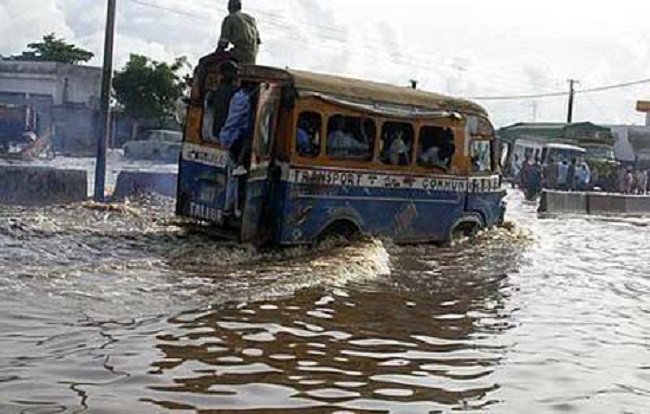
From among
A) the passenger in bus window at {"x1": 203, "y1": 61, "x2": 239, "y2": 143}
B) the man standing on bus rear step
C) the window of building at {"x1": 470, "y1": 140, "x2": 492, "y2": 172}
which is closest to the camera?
the passenger in bus window at {"x1": 203, "y1": 61, "x2": 239, "y2": 143}

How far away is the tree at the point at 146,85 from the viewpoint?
49250 millimetres

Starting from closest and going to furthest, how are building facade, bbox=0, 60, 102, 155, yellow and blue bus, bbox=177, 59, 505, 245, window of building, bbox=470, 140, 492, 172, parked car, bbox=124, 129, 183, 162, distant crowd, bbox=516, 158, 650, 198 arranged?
yellow and blue bus, bbox=177, 59, 505, 245
window of building, bbox=470, 140, 492, 172
distant crowd, bbox=516, 158, 650, 198
parked car, bbox=124, 129, 183, 162
building facade, bbox=0, 60, 102, 155

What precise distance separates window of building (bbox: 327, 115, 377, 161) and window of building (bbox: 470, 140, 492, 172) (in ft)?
8.95

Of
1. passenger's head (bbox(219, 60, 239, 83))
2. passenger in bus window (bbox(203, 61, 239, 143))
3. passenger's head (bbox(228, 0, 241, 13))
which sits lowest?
passenger in bus window (bbox(203, 61, 239, 143))

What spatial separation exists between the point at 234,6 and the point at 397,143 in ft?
9.80

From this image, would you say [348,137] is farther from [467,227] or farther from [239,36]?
[467,227]

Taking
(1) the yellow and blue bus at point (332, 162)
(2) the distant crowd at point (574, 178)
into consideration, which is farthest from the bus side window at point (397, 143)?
(2) the distant crowd at point (574, 178)

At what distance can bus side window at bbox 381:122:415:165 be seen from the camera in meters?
13.9

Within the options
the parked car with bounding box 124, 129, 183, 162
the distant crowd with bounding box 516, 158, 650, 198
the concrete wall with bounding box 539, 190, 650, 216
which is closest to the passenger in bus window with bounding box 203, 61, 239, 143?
the concrete wall with bounding box 539, 190, 650, 216

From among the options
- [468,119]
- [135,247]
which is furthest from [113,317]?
[468,119]

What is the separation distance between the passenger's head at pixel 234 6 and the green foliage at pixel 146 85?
35.8 metres

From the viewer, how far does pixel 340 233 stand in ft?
44.2

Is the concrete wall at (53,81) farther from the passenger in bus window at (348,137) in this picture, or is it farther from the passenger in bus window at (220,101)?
the passenger in bus window at (348,137)

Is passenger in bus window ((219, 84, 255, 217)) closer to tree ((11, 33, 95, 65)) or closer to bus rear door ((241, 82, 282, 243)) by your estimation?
bus rear door ((241, 82, 282, 243))
